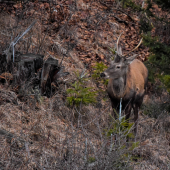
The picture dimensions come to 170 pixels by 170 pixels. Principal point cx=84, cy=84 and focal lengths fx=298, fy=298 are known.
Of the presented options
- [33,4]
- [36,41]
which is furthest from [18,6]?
[36,41]

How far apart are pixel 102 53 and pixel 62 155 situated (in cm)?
651

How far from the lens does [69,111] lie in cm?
730

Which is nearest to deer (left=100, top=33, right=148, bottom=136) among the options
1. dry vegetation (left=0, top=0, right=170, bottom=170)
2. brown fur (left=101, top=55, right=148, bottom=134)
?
brown fur (left=101, top=55, right=148, bottom=134)

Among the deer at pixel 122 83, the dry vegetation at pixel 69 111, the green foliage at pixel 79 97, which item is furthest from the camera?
the green foliage at pixel 79 97

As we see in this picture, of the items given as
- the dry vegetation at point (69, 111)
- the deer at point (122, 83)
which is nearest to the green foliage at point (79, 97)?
the dry vegetation at point (69, 111)

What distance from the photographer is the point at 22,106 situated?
6.55 m

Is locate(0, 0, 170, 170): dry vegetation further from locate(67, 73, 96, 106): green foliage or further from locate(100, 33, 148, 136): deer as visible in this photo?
locate(100, 33, 148, 136): deer

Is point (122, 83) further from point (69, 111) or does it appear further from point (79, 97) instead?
point (69, 111)

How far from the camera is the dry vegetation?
444 centimetres

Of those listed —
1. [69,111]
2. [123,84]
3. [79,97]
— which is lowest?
[69,111]

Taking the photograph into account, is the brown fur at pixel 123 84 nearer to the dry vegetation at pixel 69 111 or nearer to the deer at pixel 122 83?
the deer at pixel 122 83

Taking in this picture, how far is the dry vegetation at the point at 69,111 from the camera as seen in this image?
14.6 feet

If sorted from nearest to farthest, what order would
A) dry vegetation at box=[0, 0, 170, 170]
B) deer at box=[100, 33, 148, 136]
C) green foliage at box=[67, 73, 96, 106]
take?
dry vegetation at box=[0, 0, 170, 170] → deer at box=[100, 33, 148, 136] → green foliage at box=[67, 73, 96, 106]

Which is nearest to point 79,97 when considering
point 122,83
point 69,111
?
point 69,111
